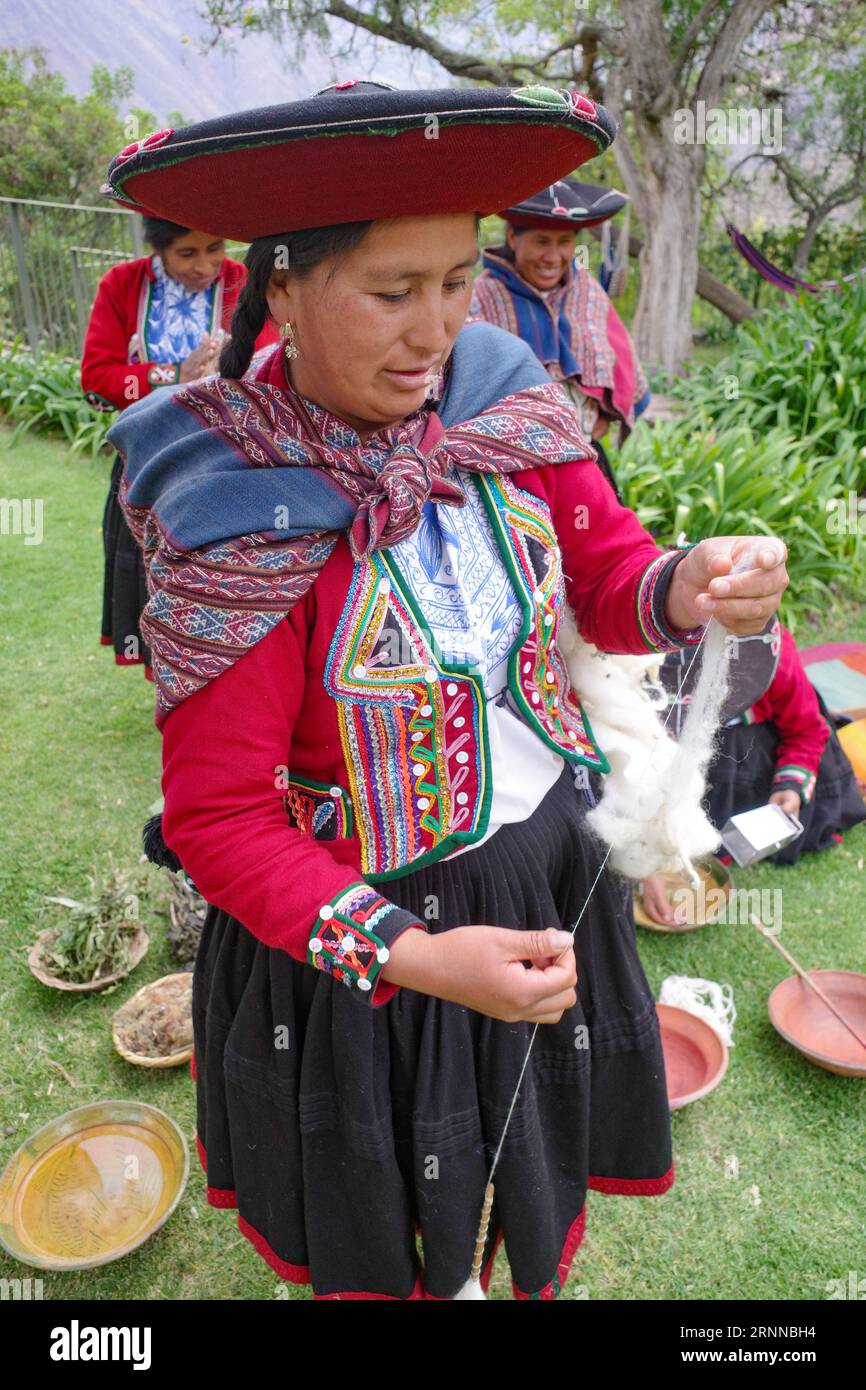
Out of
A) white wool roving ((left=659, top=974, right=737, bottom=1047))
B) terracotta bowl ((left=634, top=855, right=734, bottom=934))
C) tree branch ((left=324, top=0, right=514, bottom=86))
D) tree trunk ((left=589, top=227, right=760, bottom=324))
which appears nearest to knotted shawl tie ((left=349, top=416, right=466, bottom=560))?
white wool roving ((left=659, top=974, right=737, bottom=1047))

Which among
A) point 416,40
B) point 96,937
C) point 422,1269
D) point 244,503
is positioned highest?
point 416,40

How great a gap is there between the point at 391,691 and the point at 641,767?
616mm

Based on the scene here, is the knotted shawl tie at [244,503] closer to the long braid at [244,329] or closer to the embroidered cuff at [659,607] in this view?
the long braid at [244,329]

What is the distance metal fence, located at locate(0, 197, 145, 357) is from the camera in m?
9.79

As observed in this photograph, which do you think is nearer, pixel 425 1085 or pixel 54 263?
pixel 425 1085

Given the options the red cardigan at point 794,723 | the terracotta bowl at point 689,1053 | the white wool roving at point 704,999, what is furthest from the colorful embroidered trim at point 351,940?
the red cardigan at point 794,723

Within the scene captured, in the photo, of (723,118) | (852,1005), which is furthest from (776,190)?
(852,1005)

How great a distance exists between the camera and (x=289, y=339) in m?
1.39

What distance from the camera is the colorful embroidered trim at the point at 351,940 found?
4.24 ft

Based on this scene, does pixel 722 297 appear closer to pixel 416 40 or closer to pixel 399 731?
pixel 416 40

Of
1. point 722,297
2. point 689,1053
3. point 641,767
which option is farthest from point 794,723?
point 722,297

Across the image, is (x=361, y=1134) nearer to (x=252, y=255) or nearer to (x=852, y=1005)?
(x=252, y=255)

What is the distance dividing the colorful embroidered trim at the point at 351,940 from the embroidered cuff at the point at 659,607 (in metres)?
0.61

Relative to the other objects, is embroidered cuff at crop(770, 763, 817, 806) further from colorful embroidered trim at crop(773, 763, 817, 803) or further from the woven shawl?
the woven shawl
